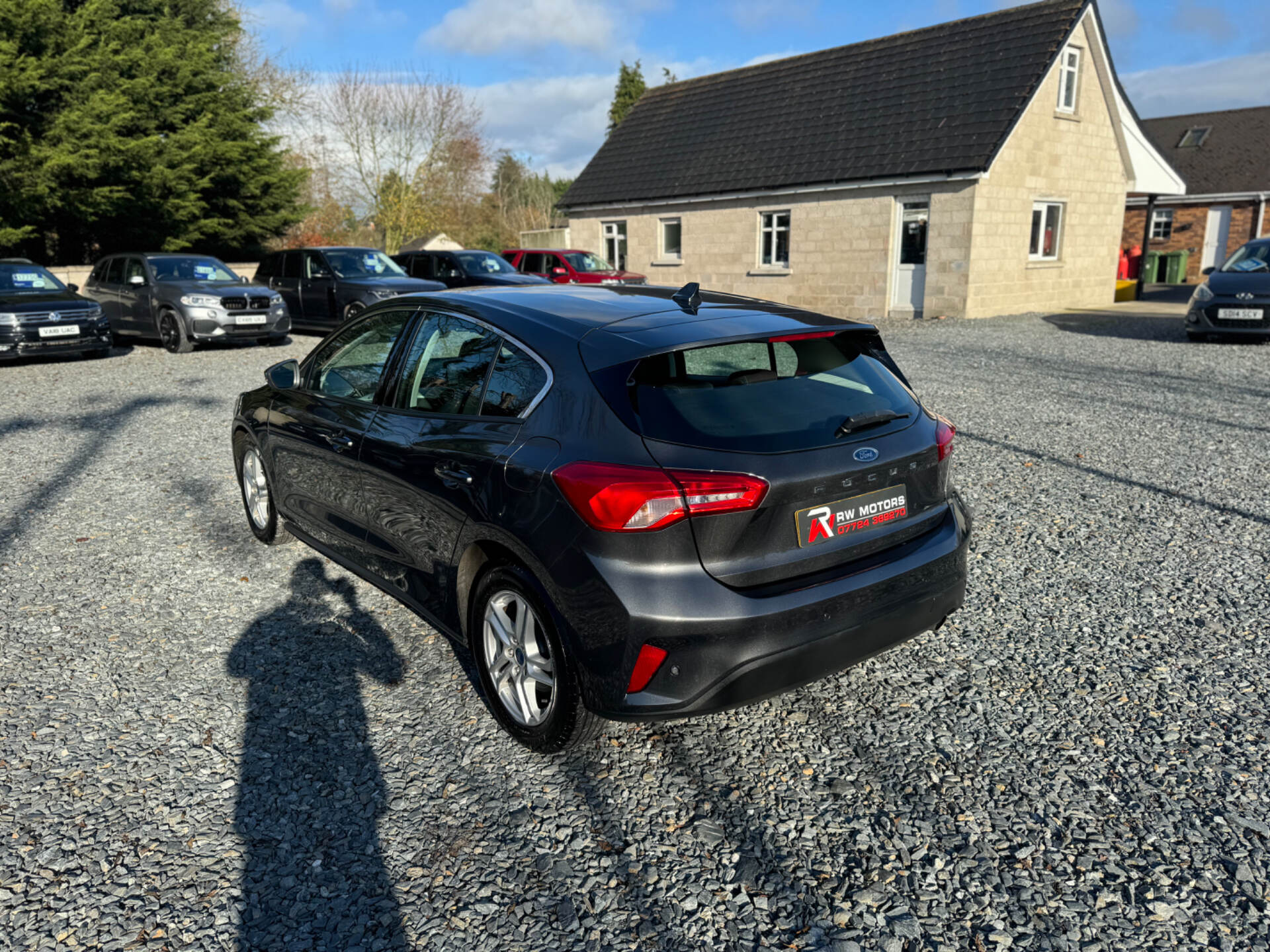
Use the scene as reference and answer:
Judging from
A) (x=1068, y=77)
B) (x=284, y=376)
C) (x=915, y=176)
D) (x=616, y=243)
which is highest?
(x=1068, y=77)

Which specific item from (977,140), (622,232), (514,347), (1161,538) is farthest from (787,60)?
(514,347)

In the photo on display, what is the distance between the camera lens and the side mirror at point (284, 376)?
16.4 ft

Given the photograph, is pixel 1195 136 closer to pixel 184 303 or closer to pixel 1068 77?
pixel 1068 77

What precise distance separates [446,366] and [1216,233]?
3903cm

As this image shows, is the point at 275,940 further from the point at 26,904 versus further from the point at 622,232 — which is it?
the point at 622,232

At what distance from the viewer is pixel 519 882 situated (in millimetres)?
2707

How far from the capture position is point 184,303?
595 inches

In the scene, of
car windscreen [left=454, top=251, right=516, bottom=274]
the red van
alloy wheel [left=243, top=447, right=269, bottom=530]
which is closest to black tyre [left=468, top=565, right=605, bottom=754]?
alloy wheel [left=243, top=447, right=269, bottom=530]

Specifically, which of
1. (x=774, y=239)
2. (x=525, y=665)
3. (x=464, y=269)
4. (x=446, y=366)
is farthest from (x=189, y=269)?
(x=525, y=665)

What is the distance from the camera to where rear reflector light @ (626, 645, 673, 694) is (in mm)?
2828

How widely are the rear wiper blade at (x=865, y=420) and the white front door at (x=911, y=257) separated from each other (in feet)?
61.3

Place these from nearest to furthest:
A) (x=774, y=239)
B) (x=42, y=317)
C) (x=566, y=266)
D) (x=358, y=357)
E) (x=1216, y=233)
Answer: (x=358, y=357) → (x=42, y=317) → (x=566, y=266) → (x=774, y=239) → (x=1216, y=233)

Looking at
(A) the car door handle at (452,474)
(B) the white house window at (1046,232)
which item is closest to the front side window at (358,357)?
(A) the car door handle at (452,474)

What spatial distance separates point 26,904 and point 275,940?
0.77m
